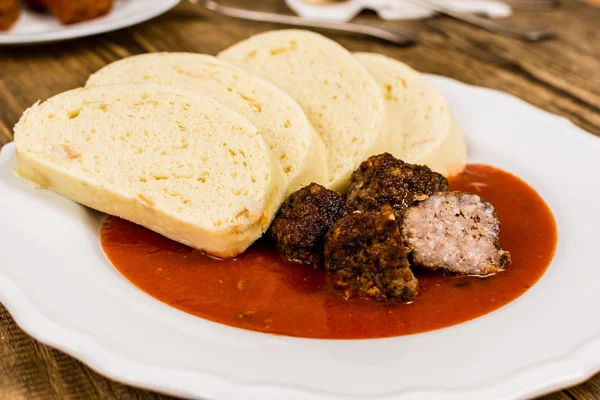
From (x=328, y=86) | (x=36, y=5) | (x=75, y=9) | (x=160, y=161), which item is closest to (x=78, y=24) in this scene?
(x=75, y=9)

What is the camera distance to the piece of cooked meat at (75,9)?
18.5ft

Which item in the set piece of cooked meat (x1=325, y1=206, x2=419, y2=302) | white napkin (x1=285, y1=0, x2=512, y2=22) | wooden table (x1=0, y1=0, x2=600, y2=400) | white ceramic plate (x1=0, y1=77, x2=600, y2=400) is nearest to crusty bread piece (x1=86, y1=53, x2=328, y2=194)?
piece of cooked meat (x1=325, y1=206, x2=419, y2=302)

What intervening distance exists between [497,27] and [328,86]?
3527 mm

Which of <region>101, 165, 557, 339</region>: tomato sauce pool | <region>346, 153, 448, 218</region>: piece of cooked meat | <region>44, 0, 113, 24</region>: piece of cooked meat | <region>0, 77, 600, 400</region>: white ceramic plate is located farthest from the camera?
<region>44, 0, 113, 24</region>: piece of cooked meat

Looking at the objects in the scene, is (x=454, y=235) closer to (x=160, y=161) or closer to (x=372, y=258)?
(x=372, y=258)

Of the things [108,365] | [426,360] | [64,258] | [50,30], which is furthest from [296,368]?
[50,30]

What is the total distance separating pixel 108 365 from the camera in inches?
93.1

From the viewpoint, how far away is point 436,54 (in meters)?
6.30

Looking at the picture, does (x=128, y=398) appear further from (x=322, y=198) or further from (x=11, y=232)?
(x=322, y=198)

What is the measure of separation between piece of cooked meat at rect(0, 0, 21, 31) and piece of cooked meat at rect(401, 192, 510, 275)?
417 cm

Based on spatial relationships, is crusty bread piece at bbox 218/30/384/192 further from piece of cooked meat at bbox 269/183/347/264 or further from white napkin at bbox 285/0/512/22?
white napkin at bbox 285/0/512/22

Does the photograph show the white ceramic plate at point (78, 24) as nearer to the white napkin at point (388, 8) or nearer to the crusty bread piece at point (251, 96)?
the white napkin at point (388, 8)

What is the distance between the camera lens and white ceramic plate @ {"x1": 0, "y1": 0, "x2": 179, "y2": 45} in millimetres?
5258

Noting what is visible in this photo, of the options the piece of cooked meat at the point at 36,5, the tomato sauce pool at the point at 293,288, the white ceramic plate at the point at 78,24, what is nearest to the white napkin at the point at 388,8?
the white ceramic plate at the point at 78,24
